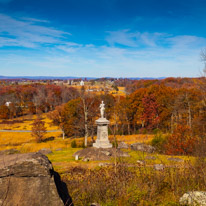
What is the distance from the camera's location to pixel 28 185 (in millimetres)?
4039

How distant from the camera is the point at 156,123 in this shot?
120 ft

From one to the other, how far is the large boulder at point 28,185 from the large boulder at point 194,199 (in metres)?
3.41

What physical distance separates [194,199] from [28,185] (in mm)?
4344

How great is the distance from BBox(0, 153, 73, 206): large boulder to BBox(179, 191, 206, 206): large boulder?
11.2 feet

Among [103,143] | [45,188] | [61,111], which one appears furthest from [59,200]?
[61,111]

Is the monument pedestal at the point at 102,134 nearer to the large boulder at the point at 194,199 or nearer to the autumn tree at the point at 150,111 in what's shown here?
the large boulder at the point at 194,199

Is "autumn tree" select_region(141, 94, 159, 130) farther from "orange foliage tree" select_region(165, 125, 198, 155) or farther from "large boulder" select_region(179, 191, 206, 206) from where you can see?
"large boulder" select_region(179, 191, 206, 206)

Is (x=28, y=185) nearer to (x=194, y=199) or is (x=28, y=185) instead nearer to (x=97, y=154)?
(x=194, y=199)

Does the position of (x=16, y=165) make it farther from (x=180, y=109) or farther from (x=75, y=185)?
(x=180, y=109)

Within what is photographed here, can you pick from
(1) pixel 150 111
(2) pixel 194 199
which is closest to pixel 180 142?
(2) pixel 194 199

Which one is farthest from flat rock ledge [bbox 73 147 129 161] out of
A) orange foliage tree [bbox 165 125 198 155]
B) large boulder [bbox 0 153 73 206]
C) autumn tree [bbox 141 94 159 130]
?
autumn tree [bbox 141 94 159 130]

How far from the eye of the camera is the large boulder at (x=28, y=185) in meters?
3.94

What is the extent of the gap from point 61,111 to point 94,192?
34.1 m

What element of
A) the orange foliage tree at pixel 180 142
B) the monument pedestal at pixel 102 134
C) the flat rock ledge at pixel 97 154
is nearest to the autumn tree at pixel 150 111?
the monument pedestal at pixel 102 134
